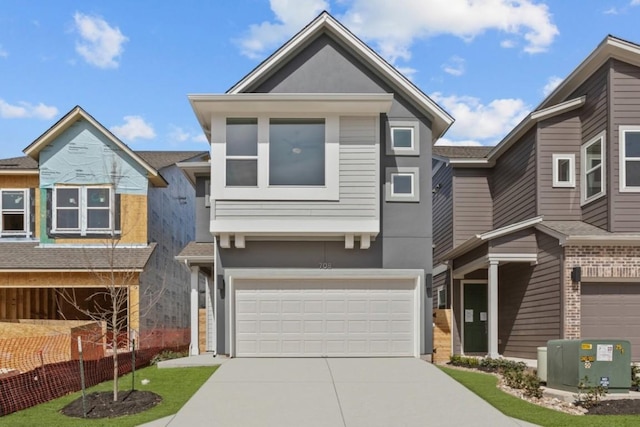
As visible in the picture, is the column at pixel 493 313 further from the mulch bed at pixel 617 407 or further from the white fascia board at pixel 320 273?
the mulch bed at pixel 617 407

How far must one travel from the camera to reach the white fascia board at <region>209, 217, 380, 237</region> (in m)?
14.6

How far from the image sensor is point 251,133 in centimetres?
1486

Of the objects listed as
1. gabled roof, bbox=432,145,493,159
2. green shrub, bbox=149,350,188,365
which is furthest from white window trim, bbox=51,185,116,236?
gabled roof, bbox=432,145,493,159

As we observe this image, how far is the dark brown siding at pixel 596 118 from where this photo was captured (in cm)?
1515

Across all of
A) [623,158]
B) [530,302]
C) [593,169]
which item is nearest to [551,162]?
[593,169]

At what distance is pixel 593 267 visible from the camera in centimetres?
A: 1438

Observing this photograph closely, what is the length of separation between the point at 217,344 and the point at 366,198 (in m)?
5.34

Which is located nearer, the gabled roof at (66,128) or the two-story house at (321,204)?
the two-story house at (321,204)

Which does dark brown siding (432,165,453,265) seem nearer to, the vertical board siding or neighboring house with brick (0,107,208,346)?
the vertical board siding

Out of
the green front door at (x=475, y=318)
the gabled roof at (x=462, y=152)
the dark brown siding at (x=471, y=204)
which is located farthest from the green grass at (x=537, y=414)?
the gabled roof at (x=462, y=152)

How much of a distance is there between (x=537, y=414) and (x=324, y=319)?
6.47m

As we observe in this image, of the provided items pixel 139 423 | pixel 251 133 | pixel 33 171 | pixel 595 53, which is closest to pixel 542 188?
pixel 595 53

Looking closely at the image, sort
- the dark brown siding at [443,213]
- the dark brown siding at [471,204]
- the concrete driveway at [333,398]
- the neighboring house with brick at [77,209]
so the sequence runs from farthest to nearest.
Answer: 1. the dark brown siding at [443,213]
2. the dark brown siding at [471,204]
3. the neighboring house with brick at [77,209]
4. the concrete driveway at [333,398]

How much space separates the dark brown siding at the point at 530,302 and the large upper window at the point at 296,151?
242 inches
